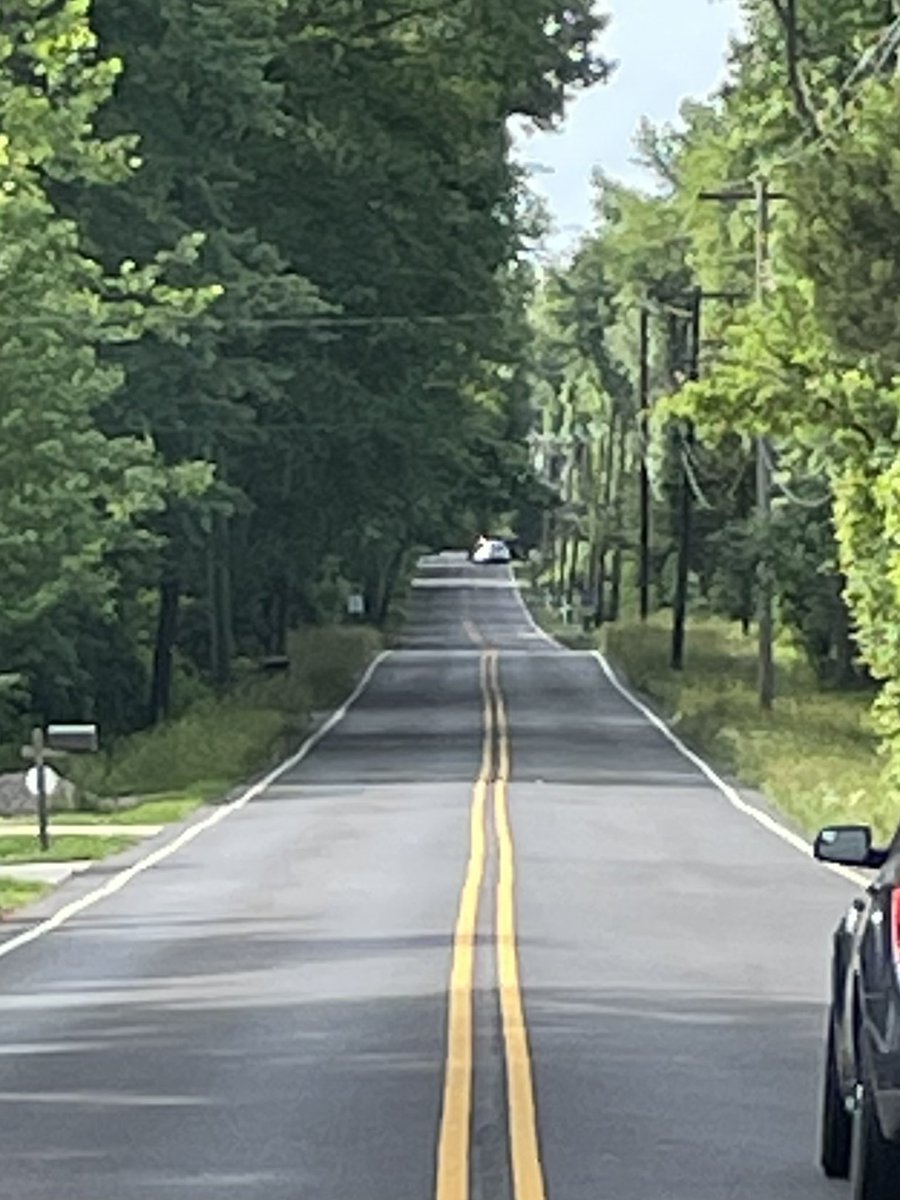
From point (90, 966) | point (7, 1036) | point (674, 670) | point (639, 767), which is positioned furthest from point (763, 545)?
point (7, 1036)

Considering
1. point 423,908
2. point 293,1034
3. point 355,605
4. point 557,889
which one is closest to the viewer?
point 293,1034

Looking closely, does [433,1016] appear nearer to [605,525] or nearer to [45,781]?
[45,781]

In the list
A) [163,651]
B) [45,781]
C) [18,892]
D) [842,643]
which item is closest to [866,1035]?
[18,892]

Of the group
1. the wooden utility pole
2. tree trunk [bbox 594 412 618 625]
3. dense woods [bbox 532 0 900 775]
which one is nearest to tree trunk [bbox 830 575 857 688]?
dense woods [bbox 532 0 900 775]

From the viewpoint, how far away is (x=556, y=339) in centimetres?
15975

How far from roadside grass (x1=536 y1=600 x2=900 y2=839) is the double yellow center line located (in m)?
6.72

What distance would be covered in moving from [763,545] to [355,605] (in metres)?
46.0

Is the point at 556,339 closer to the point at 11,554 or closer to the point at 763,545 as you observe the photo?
the point at 763,545

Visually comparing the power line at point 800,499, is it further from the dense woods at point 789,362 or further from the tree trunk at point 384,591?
the tree trunk at point 384,591

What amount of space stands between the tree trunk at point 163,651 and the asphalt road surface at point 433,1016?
2414cm

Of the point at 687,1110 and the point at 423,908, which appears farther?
the point at 423,908

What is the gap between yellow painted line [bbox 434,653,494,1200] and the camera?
12.3m

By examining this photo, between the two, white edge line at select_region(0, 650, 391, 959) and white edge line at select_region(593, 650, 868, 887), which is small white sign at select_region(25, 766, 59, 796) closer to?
white edge line at select_region(0, 650, 391, 959)

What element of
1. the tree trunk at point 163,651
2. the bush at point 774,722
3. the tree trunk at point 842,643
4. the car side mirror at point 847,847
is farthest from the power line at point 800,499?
the car side mirror at point 847,847
